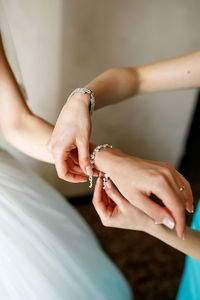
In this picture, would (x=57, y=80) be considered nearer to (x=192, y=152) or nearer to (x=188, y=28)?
(x=188, y=28)

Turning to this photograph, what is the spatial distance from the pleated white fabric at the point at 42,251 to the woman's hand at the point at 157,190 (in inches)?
12.7

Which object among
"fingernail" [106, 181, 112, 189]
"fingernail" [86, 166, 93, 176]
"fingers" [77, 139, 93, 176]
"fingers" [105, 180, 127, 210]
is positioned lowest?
"fingers" [105, 180, 127, 210]

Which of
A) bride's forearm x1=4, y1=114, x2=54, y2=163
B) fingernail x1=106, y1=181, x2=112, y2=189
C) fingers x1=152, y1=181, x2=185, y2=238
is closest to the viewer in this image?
fingers x1=152, y1=181, x2=185, y2=238

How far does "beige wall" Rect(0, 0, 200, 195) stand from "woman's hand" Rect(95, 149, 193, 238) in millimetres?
797

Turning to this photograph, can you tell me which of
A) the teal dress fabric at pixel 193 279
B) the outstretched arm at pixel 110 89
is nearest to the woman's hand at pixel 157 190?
the outstretched arm at pixel 110 89

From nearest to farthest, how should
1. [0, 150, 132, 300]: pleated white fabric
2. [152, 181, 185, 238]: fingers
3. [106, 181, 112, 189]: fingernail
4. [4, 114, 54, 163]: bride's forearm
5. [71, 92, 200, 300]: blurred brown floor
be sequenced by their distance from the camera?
1. [152, 181, 185, 238]: fingers
2. [106, 181, 112, 189]: fingernail
3. [0, 150, 132, 300]: pleated white fabric
4. [4, 114, 54, 163]: bride's forearm
5. [71, 92, 200, 300]: blurred brown floor

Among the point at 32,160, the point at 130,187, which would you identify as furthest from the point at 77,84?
the point at 130,187

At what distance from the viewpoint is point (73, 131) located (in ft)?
2.06

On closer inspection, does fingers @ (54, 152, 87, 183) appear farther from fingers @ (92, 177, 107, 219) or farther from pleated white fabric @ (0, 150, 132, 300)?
pleated white fabric @ (0, 150, 132, 300)

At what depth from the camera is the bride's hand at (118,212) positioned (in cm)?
57

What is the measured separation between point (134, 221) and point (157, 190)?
11cm

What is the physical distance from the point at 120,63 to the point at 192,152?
1130 millimetres

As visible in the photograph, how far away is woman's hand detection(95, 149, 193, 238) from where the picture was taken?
49 centimetres

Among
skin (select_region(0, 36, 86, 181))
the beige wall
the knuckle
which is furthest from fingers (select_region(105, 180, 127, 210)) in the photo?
the beige wall
